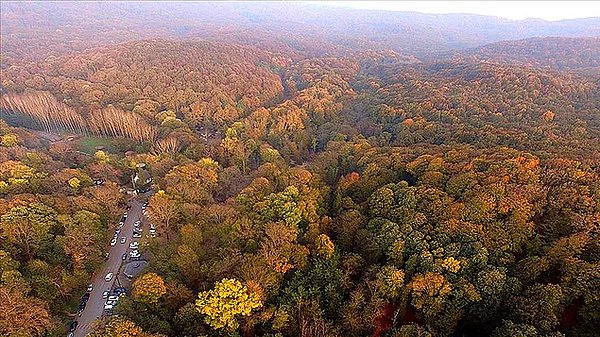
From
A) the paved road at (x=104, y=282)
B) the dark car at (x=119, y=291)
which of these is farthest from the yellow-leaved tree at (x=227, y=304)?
the dark car at (x=119, y=291)

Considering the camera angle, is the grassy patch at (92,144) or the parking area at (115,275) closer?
the parking area at (115,275)

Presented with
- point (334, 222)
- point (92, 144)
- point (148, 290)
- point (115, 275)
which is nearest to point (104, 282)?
point (115, 275)

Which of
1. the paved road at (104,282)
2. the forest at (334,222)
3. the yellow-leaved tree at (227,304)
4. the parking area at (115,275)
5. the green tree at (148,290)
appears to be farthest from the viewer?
the parking area at (115,275)

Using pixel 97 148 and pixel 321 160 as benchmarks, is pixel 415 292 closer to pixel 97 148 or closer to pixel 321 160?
pixel 321 160

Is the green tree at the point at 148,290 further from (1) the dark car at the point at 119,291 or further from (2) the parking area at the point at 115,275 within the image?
(1) the dark car at the point at 119,291

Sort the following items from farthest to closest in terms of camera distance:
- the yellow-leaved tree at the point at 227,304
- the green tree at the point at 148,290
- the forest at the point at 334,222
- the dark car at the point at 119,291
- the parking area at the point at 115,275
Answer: the dark car at the point at 119,291 → the parking area at the point at 115,275 → the green tree at the point at 148,290 → the forest at the point at 334,222 → the yellow-leaved tree at the point at 227,304

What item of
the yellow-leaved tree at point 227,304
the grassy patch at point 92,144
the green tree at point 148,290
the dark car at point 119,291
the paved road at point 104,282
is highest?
the yellow-leaved tree at point 227,304

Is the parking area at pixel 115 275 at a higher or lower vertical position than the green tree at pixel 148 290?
lower

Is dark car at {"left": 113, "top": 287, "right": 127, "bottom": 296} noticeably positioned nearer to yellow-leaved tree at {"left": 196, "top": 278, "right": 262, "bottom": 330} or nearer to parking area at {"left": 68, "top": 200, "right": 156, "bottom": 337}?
parking area at {"left": 68, "top": 200, "right": 156, "bottom": 337}
